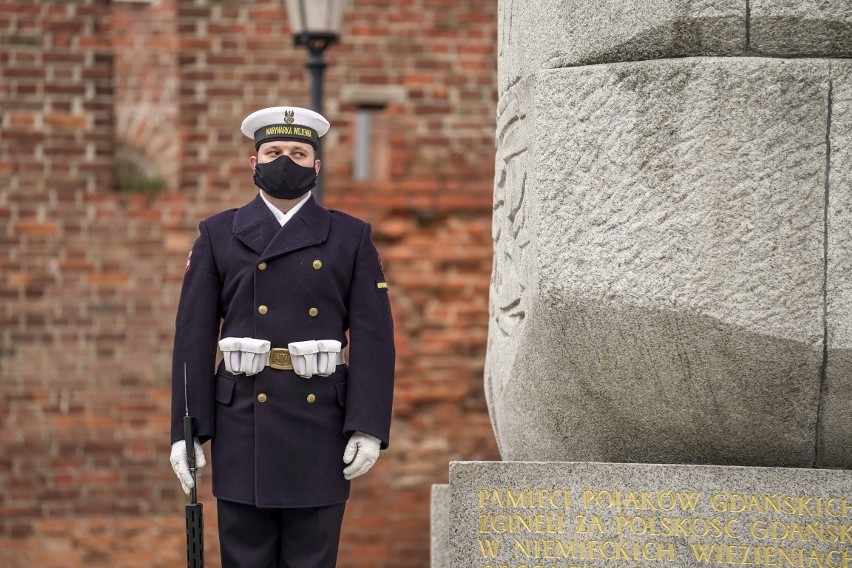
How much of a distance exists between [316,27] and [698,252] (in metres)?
3.12

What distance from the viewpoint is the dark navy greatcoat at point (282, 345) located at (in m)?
3.27

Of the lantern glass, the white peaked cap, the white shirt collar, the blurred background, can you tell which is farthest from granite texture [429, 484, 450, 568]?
the blurred background

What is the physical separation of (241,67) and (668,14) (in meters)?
4.46

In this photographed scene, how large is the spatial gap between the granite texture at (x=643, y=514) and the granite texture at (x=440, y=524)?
96cm

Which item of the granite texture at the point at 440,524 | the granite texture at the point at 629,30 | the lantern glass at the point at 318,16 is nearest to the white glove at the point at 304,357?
the granite texture at the point at 629,30

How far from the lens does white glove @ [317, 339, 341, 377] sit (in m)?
3.27

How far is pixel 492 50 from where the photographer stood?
7488 mm

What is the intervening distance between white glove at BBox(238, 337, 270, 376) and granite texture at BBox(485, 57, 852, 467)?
1.93 feet

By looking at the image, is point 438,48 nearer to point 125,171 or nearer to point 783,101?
point 125,171

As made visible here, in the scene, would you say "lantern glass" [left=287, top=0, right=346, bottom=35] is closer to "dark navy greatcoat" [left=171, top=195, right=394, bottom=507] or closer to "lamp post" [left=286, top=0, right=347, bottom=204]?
"lamp post" [left=286, top=0, right=347, bottom=204]

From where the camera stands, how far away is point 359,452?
3295 mm

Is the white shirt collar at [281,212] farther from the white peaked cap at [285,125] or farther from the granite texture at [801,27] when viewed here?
the granite texture at [801,27]

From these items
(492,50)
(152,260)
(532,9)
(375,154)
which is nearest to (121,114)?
(152,260)

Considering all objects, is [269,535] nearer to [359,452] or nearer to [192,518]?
[192,518]
